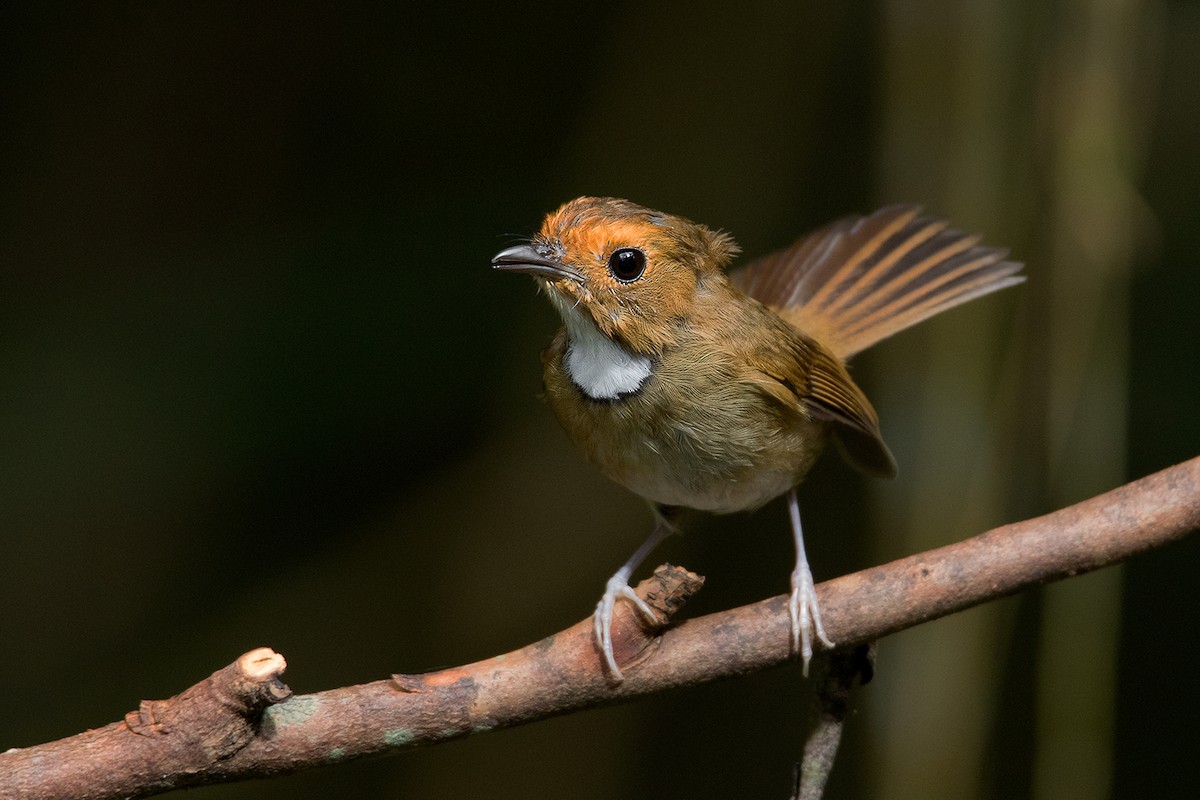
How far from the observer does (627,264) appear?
2.37m

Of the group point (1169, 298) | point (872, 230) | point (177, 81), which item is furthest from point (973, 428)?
point (177, 81)

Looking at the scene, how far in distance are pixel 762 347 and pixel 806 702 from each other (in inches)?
78.8

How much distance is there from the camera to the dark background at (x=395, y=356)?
3713 millimetres

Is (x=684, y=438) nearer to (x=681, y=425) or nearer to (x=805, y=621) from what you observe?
(x=681, y=425)

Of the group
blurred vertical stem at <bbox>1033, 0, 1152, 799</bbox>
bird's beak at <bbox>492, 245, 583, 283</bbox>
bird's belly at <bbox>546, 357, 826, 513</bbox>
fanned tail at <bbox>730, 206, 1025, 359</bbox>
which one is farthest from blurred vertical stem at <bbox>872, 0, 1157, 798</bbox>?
bird's beak at <bbox>492, 245, 583, 283</bbox>

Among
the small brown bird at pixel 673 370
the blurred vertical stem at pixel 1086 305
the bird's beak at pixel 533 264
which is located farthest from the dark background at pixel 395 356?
the bird's beak at pixel 533 264

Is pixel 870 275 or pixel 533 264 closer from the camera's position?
pixel 533 264

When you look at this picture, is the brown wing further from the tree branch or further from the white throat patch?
the tree branch

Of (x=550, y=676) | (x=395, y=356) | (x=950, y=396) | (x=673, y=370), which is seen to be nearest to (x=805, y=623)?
(x=550, y=676)

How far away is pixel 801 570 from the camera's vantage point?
235cm

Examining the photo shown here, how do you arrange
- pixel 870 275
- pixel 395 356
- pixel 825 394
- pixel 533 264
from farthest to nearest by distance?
1. pixel 395 356
2. pixel 870 275
3. pixel 825 394
4. pixel 533 264

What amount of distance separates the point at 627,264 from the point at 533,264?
187 millimetres

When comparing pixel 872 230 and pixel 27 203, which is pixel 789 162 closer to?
pixel 872 230

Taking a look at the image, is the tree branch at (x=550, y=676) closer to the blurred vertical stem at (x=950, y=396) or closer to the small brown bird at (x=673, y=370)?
the small brown bird at (x=673, y=370)
